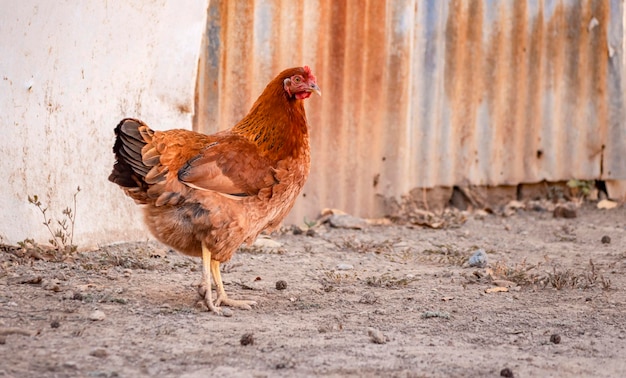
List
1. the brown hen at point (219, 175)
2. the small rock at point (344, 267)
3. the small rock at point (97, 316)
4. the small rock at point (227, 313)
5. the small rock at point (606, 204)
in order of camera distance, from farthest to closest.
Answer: the small rock at point (606, 204) → the small rock at point (344, 267) → the small rock at point (227, 313) → the brown hen at point (219, 175) → the small rock at point (97, 316)

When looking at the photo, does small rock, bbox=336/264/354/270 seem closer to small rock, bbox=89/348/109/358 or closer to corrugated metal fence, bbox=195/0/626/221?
corrugated metal fence, bbox=195/0/626/221

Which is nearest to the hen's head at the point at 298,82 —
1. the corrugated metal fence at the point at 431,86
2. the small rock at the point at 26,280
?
the small rock at the point at 26,280

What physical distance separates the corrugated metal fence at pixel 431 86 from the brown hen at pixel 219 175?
1961mm

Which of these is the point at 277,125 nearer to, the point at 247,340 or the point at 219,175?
the point at 219,175

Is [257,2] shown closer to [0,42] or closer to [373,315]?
[0,42]

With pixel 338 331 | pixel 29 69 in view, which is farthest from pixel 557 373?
pixel 29 69

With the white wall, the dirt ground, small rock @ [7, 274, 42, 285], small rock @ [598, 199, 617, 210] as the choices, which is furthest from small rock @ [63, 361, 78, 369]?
small rock @ [598, 199, 617, 210]

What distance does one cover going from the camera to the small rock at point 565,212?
8844 millimetres

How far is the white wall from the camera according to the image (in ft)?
20.0

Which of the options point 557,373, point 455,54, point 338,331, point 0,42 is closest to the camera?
point 557,373

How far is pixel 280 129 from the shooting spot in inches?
215

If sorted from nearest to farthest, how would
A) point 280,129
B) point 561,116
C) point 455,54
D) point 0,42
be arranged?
point 280,129
point 0,42
point 455,54
point 561,116

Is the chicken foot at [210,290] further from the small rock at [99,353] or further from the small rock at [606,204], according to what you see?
the small rock at [606,204]

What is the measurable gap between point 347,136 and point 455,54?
1398mm
